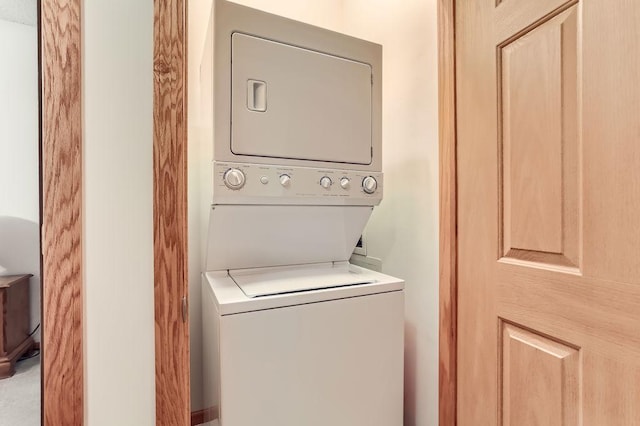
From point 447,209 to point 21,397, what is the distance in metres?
2.78

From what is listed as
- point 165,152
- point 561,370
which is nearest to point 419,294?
point 561,370

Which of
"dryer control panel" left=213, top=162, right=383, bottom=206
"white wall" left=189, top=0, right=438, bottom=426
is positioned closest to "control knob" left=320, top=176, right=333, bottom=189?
"dryer control panel" left=213, top=162, right=383, bottom=206

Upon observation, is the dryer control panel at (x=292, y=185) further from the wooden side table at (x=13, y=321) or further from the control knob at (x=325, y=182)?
the wooden side table at (x=13, y=321)

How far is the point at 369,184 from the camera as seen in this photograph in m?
1.59

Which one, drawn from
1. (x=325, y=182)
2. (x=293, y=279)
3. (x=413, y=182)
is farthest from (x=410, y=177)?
(x=293, y=279)

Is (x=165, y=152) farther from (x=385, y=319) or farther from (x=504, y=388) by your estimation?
(x=504, y=388)

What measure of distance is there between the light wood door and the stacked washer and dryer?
0.40 metres

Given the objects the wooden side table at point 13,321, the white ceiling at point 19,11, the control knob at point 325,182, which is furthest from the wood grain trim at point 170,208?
the wooden side table at point 13,321

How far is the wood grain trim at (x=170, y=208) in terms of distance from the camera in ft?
2.98

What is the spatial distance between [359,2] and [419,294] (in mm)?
1992

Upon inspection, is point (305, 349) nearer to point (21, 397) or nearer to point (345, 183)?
point (345, 183)

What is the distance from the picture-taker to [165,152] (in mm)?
913

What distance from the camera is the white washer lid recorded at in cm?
134

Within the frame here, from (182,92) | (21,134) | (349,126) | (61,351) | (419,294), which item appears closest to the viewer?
(61,351)
